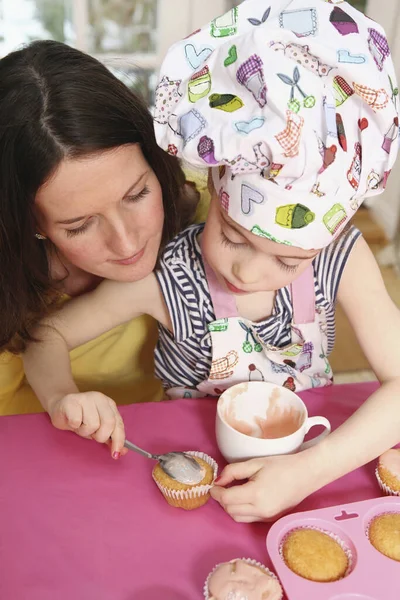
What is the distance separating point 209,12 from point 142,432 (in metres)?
2.32

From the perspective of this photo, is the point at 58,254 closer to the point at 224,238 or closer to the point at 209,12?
the point at 224,238

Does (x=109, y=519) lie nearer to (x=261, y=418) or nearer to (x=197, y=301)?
(x=261, y=418)

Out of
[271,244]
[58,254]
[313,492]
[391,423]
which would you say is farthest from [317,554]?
[58,254]

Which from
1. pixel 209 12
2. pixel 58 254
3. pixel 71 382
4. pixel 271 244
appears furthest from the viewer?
pixel 209 12

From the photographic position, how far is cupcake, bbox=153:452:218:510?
29.1 inches

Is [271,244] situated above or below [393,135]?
below

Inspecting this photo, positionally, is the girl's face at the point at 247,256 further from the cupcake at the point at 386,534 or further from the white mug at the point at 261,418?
the cupcake at the point at 386,534

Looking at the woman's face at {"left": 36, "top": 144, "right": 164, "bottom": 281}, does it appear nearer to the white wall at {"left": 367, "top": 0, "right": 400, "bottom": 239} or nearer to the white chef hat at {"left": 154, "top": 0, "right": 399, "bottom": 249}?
the white chef hat at {"left": 154, "top": 0, "right": 399, "bottom": 249}

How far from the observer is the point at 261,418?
864 millimetres

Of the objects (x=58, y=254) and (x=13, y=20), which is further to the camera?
(x=13, y=20)

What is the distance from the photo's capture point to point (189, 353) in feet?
3.51

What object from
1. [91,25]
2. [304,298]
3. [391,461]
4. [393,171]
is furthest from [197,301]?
[393,171]

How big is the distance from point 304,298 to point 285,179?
13.4 inches

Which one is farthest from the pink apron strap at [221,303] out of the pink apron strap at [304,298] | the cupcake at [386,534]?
the cupcake at [386,534]
